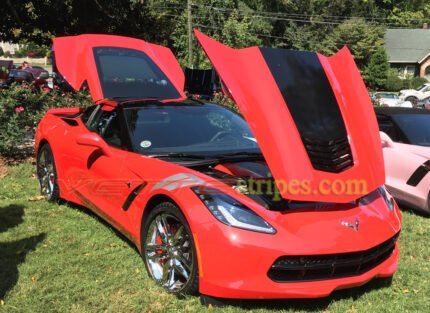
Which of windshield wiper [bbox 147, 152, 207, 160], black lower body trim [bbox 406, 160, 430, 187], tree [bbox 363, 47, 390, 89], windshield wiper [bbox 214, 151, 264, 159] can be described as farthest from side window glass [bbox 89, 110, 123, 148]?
tree [bbox 363, 47, 390, 89]

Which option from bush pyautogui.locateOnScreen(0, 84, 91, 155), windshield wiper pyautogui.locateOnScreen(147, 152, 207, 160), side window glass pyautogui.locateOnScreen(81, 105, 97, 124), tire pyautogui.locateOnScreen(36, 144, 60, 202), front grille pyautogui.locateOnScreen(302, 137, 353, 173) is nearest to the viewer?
front grille pyautogui.locateOnScreen(302, 137, 353, 173)

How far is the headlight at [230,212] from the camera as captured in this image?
277 centimetres

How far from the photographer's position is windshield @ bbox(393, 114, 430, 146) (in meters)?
5.58

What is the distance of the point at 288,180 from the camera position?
2.99 m

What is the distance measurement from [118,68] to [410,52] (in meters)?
54.2

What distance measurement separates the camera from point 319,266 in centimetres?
276

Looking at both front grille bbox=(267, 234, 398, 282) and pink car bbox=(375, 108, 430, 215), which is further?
pink car bbox=(375, 108, 430, 215)

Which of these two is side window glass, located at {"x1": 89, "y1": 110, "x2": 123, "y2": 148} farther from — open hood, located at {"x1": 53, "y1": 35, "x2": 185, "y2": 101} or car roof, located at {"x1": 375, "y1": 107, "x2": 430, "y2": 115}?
car roof, located at {"x1": 375, "y1": 107, "x2": 430, "y2": 115}

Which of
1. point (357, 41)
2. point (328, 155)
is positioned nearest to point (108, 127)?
point (328, 155)

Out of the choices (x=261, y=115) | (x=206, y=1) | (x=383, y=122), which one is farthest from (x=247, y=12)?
(x=261, y=115)

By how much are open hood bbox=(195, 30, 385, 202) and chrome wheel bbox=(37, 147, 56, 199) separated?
114 inches

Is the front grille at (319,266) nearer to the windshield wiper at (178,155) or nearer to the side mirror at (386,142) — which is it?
the windshield wiper at (178,155)

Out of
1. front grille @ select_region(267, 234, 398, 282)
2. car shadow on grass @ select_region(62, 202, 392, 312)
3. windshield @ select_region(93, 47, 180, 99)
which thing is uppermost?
windshield @ select_region(93, 47, 180, 99)

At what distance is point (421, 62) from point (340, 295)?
54.2m
